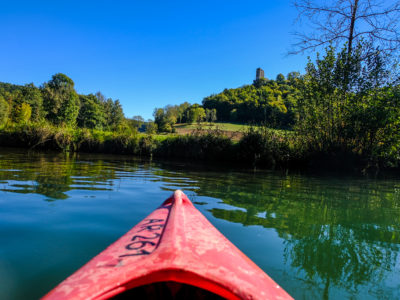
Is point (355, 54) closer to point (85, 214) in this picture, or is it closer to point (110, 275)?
point (85, 214)

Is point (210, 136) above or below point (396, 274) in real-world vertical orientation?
above

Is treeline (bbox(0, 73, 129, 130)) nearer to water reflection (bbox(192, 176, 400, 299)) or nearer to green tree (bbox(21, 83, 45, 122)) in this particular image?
green tree (bbox(21, 83, 45, 122))

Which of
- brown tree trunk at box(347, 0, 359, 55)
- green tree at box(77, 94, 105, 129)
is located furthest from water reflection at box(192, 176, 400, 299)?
green tree at box(77, 94, 105, 129)

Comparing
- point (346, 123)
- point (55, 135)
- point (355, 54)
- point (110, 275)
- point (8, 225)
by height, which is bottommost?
point (8, 225)

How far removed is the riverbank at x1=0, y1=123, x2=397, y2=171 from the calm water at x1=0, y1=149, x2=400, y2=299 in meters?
7.73

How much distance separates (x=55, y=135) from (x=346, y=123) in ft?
63.3

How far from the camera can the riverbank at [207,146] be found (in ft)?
41.6

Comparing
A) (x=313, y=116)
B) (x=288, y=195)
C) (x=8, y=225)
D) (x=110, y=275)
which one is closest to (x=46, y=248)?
(x=8, y=225)

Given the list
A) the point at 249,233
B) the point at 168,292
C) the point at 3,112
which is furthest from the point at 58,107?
the point at 168,292

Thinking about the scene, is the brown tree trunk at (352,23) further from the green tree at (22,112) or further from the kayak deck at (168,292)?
the green tree at (22,112)

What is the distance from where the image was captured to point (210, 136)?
55.5 feet

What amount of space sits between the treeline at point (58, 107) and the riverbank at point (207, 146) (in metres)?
12.0

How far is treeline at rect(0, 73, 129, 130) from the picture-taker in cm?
3688

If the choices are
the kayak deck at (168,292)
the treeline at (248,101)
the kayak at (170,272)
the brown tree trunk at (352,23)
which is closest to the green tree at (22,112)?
the treeline at (248,101)
